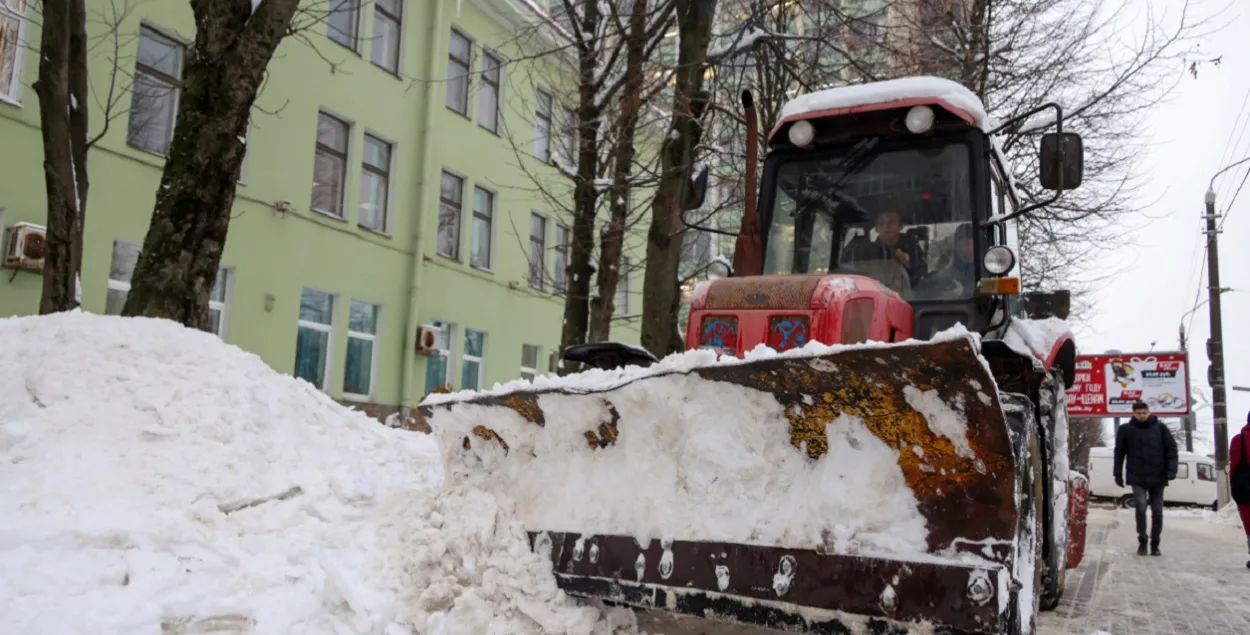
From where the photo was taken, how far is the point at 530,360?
19.7 meters

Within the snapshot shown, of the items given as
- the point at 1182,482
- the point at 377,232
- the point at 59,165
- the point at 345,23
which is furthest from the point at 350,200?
the point at 1182,482

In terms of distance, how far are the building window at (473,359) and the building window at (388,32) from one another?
5251mm

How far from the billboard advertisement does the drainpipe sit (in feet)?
54.3

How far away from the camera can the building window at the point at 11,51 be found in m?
9.70

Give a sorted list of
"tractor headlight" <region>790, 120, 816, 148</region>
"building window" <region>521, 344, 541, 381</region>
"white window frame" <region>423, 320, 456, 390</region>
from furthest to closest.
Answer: "building window" <region>521, 344, 541, 381</region> < "white window frame" <region>423, 320, 456, 390</region> < "tractor headlight" <region>790, 120, 816, 148</region>

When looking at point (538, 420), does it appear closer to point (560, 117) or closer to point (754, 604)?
point (754, 604)

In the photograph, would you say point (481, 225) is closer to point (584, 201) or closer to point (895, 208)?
point (584, 201)

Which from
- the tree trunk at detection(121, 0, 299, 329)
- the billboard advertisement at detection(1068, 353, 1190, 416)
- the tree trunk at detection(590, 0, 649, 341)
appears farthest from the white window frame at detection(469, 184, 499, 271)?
the billboard advertisement at detection(1068, 353, 1190, 416)

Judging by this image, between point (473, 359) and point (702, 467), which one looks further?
point (473, 359)

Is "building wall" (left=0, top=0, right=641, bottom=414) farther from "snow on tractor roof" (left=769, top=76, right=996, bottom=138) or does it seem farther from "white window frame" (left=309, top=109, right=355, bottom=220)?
"snow on tractor roof" (left=769, top=76, right=996, bottom=138)

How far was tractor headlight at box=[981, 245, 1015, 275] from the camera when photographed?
13.7 feet

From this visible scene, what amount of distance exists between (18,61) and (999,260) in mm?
10710

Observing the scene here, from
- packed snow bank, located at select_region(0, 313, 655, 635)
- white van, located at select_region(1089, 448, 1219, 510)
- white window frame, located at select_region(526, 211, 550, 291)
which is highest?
white window frame, located at select_region(526, 211, 550, 291)

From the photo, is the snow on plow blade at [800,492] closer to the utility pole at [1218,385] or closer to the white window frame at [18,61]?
the white window frame at [18,61]
